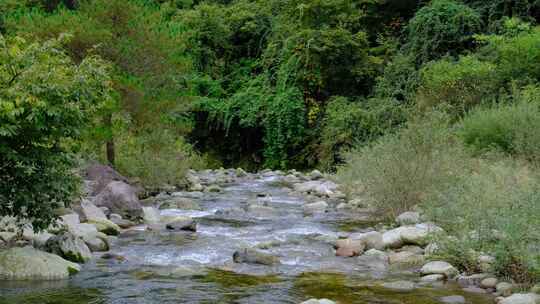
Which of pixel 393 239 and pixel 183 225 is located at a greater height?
pixel 393 239

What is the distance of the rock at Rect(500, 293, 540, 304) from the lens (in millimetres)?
5498

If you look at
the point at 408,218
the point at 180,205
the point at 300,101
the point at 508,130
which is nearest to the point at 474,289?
the point at 408,218

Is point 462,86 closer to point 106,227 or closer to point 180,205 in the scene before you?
point 180,205

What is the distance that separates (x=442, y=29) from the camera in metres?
20.2

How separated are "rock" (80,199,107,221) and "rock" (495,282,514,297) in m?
6.09

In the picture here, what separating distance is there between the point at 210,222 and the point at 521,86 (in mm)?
8869

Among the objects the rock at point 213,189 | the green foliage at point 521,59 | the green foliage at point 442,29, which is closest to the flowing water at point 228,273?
the rock at point 213,189

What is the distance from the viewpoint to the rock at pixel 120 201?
10.8m

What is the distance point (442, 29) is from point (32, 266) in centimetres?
1642

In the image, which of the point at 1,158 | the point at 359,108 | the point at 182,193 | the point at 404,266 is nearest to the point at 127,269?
the point at 1,158

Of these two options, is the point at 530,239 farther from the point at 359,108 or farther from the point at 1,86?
the point at 359,108

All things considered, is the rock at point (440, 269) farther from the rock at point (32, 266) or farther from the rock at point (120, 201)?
the rock at point (120, 201)

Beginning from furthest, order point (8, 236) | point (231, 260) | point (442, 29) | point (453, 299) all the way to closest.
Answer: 1. point (442, 29)
2. point (8, 236)
3. point (231, 260)
4. point (453, 299)

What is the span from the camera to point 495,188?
8.24 metres
